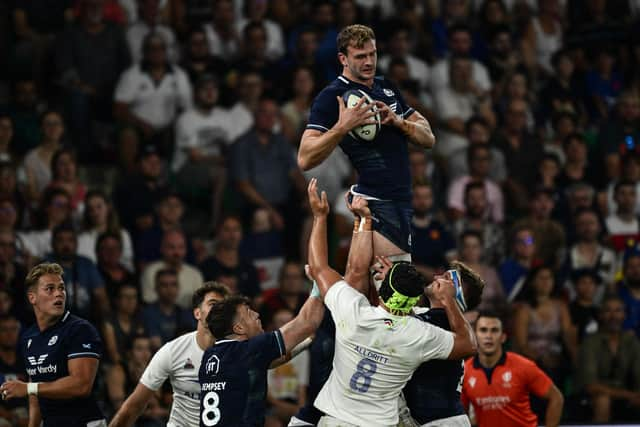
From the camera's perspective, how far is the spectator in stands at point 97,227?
49.1 ft

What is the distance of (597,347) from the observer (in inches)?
578

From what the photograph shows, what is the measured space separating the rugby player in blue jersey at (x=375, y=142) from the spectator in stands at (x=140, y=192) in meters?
6.04

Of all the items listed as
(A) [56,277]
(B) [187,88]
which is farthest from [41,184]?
(A) [56,277]

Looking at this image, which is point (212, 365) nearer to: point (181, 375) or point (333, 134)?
point (181, 375)

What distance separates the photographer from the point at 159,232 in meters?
15.5

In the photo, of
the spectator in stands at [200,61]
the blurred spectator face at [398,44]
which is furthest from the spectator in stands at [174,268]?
the blurred spectator face at [398,44]

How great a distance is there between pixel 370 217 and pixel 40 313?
269 cm

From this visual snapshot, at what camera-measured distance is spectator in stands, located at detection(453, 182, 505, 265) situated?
16141mm

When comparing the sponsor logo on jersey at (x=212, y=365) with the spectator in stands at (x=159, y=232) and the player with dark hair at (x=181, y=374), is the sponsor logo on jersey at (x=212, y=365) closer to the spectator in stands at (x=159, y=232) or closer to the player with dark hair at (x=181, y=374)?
the player with dark hair at (x=181, y=374)

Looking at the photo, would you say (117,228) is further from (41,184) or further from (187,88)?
(187,88)

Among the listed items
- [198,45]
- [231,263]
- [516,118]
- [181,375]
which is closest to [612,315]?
[516,118]

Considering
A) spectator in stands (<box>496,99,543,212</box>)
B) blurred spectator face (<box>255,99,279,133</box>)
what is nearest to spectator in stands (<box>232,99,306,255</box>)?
blurred spectator face (<box>255,99,279,133</box>)

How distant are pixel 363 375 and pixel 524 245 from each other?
6515 millimetres

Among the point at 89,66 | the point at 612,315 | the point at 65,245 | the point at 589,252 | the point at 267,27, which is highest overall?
the point at 267,27
